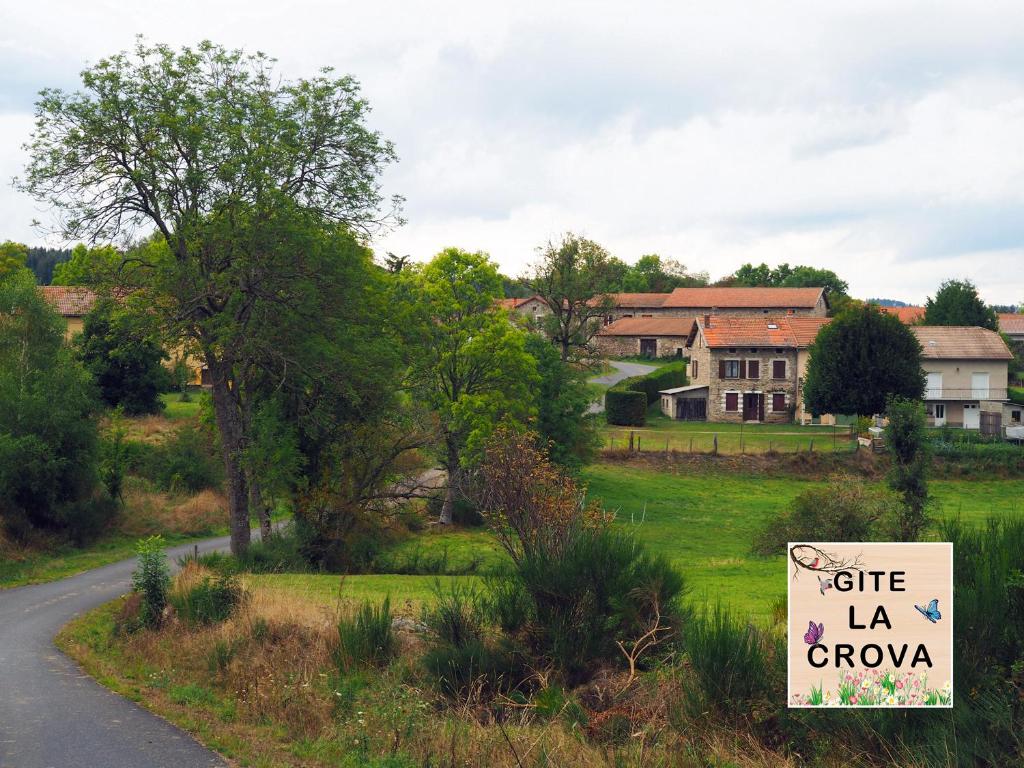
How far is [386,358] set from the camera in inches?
1184

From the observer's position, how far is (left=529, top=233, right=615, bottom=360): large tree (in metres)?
72.4

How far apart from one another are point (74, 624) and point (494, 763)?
13.8m

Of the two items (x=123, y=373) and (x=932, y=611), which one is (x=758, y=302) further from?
(x=932, y=611)

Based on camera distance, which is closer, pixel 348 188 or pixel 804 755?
pixel 804 755

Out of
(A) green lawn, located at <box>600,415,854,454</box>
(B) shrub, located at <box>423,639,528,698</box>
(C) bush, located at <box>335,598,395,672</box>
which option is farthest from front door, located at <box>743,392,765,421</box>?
(B) shrub, located at <box>423,639,528,698</box>

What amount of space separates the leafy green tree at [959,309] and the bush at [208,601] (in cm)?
9627

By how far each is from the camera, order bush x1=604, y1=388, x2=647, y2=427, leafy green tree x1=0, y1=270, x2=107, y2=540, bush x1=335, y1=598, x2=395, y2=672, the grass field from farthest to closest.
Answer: bush x1=604, y1=388, x2=647, y2=427 < leafy green tree x1=0, y1=270, x2=107, y2=540 < the grass field < bush x1=335, y1=598, x2=395, y2=672

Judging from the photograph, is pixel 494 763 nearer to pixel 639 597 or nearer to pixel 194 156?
pixel 639 597

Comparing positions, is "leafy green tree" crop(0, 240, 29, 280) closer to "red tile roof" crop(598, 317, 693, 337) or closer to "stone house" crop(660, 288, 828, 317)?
"red tile roof" crop(598, 317, 693, 337)

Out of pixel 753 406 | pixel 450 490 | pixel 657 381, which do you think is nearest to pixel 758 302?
pixel 657 381

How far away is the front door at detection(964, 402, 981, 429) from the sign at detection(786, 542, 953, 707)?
71223 mm

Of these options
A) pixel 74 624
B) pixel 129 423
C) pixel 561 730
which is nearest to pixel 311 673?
pixel 561 730

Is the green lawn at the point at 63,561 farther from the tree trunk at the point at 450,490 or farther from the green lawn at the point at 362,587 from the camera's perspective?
the tree trunk at the point at 450,490

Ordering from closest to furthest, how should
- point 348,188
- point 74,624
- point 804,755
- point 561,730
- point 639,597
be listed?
point 804,755, point 561,730, point 639,597, point 74,624, point 348,188
